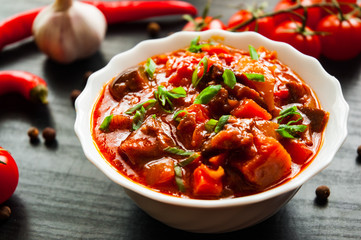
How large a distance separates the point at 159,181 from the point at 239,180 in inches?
A: 23.1

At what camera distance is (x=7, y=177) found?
3998 millimetres

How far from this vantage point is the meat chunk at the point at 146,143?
11.2 ft

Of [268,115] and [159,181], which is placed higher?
[268,115]

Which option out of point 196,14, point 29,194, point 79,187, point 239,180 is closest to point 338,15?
point 196,14

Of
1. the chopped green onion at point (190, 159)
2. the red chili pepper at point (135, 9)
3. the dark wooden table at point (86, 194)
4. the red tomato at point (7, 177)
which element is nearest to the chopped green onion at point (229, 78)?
the chopped green onion at point (190, 159)

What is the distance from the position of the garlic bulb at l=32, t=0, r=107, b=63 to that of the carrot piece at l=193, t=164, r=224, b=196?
3175 millimetres

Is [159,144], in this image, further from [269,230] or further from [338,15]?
[338,15]

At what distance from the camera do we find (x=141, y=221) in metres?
3.96

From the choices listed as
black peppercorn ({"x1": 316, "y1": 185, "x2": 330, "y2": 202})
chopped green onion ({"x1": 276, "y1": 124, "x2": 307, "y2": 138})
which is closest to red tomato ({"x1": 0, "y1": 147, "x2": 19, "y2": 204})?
chopped green onion ({"x1": 276, "y1": 124, "x2": 307, "y2": 138})

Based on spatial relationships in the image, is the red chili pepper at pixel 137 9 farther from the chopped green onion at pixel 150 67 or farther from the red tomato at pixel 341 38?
the chopped green onion at pixel 150 67

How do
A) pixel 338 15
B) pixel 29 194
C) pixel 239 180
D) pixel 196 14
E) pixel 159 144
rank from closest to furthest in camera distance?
pixel 239 180 → pixel 159 144 → pixel 29 194 → pixel 338 15 → pixel 196 14

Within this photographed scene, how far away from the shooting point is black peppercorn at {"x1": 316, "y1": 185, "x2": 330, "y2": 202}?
403 centimetres

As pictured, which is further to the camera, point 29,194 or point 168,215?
point 29,194

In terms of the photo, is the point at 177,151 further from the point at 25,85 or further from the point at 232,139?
the point at 25,85
